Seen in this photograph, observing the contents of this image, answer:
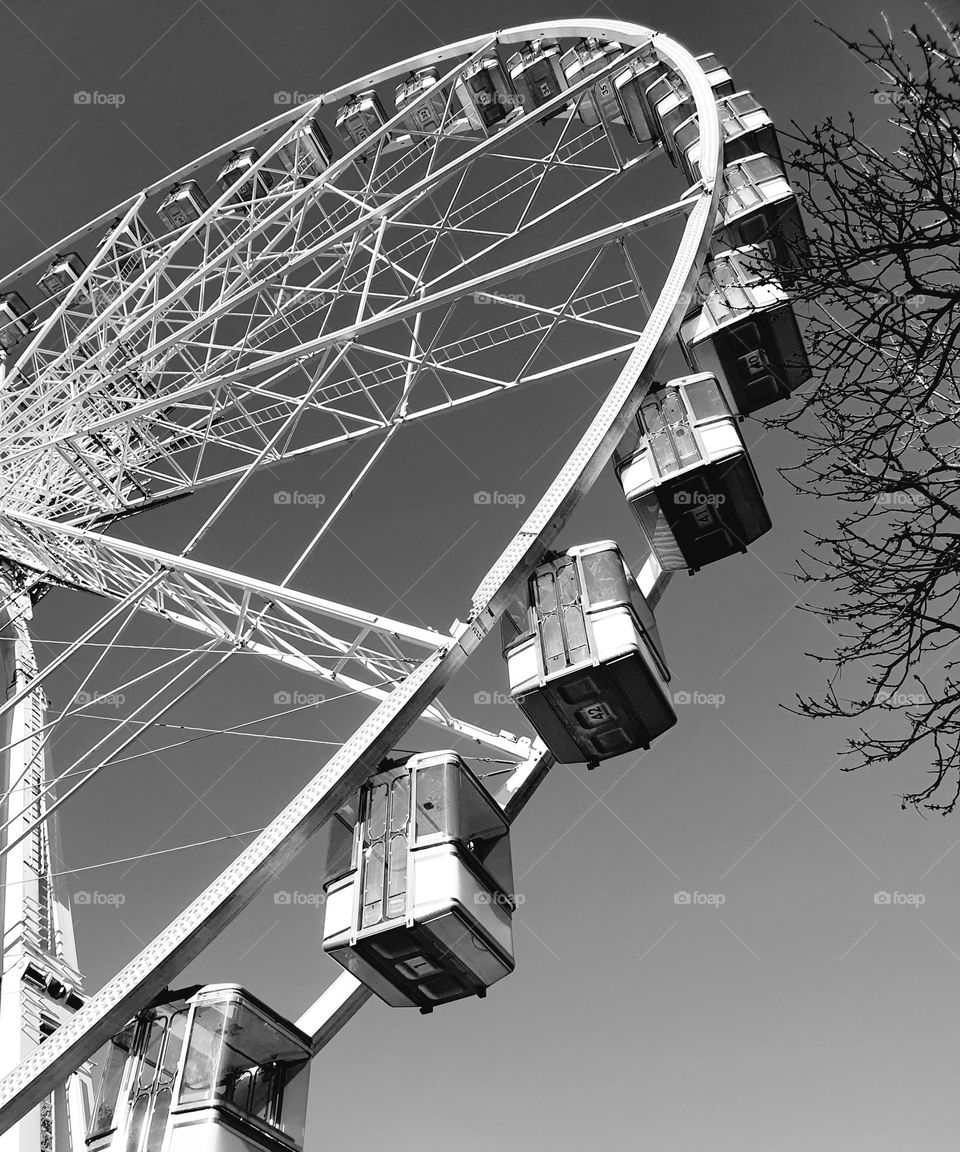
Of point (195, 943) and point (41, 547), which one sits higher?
point (41, 547)

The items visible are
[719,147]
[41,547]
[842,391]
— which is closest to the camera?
[842,391]

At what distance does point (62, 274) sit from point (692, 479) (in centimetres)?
1497

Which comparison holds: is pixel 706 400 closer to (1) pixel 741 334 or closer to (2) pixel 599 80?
(1) pixel 741 334

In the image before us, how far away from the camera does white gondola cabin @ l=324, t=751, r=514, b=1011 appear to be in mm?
7102

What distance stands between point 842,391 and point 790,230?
594 centimetres

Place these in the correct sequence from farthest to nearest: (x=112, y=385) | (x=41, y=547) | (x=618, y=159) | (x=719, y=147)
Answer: (x=112, y=385) < (x=41, y=547) < (x=618, y=159) < (x=719, y=147)

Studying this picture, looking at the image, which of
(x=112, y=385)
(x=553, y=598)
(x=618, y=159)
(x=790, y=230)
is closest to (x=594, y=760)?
(x=553, y=598)

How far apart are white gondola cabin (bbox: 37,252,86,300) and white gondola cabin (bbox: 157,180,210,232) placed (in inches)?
87.5

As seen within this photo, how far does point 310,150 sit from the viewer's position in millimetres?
18234

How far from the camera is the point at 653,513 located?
31.6 feet

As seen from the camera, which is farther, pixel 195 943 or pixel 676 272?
pixel 676 272

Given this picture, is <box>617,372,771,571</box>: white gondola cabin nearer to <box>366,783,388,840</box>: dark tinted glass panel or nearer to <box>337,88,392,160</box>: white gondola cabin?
<box>366,783,388,840</box>: dark tinted glass panel

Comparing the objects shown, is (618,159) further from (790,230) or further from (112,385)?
(112,385)

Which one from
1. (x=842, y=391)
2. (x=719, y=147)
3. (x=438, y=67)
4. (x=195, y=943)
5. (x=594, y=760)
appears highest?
(x=438, y=67)
